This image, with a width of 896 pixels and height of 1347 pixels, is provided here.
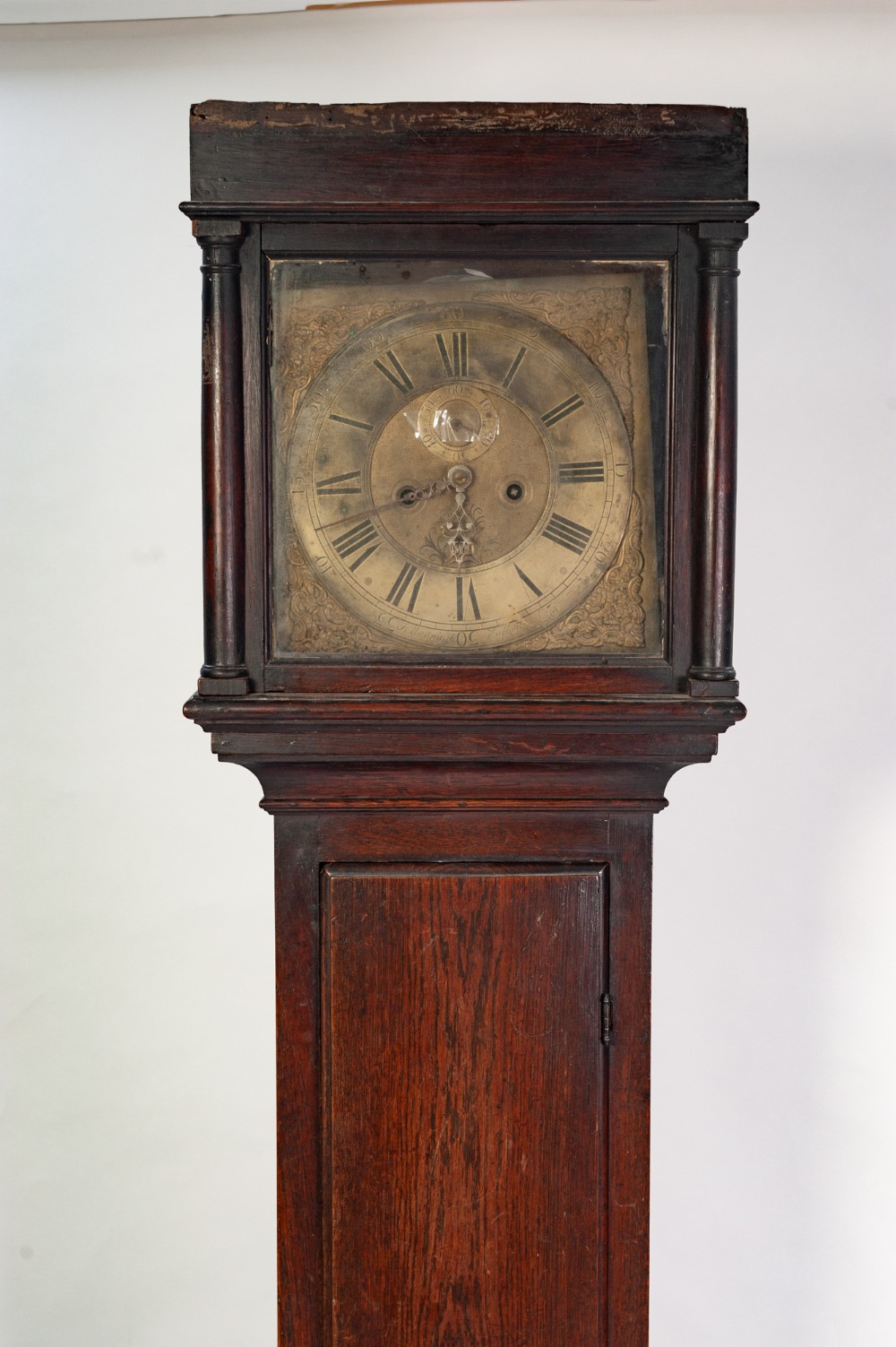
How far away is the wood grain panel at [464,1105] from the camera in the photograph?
1704 millimetres

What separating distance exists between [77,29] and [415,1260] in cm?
→ 228

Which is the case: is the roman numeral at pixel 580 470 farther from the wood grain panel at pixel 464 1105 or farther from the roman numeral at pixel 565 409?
the wood grain panel at pixel 464 1105

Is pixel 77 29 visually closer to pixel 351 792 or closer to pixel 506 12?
pixel 506 12

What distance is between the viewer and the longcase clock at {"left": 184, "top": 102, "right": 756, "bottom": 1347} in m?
1.56

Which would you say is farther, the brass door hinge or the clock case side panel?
the brass door hinge

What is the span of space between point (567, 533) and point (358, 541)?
284mm

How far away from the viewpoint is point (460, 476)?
1.63 meters

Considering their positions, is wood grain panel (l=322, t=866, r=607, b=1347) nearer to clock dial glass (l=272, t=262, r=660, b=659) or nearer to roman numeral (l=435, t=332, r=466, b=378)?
clock dial glass (l=272, t=262, r=660, b=659)

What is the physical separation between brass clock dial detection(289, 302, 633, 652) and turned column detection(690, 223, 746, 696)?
4.2 inches

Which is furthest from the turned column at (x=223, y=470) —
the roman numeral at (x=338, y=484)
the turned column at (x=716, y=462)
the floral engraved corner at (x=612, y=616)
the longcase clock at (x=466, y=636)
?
the turned column at (x=716, y=462)

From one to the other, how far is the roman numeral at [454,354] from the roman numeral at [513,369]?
0.18 feet

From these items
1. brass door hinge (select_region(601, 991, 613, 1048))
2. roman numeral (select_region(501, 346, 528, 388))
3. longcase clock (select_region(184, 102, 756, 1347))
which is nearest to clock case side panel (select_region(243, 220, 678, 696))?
longcase clock (select_region(184, 102, 756, 1347))

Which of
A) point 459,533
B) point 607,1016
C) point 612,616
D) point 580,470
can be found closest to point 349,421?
point 459,533

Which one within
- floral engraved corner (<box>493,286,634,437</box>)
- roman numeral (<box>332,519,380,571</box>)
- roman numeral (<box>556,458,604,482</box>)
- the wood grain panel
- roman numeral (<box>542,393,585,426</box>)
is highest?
floral engraved corner (<box>493,286,634,437</box>)
